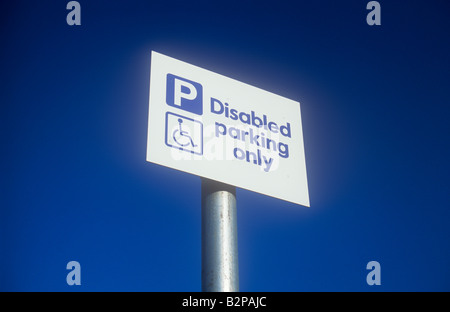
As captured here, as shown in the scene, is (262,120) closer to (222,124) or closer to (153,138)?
(222,124)

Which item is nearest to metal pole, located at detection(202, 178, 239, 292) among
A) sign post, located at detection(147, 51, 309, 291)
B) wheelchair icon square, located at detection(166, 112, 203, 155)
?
sign post, located at detection(147, 51, 309, 291)

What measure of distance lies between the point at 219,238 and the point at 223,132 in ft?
1.80

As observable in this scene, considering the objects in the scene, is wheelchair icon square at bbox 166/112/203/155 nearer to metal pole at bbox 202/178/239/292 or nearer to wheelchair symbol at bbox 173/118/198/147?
wheelchair symbol at bbox 173/118/198/147

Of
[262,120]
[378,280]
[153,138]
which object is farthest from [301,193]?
[378,280]

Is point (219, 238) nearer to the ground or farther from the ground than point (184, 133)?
nearer to the ground

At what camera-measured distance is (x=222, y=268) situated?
2.20m

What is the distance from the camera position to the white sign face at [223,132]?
2.41 meters

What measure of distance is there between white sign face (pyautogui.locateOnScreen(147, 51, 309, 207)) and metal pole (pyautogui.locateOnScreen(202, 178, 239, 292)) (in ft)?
0.25

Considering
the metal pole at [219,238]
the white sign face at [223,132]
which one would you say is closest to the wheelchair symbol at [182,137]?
the white sign face at [223,132]

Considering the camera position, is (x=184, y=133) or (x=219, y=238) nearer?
(x=219, y=238)

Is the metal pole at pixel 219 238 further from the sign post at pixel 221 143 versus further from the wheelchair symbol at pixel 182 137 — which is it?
the wheelchair symbol at pixel 182 137

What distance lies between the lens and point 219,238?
2.29 metres

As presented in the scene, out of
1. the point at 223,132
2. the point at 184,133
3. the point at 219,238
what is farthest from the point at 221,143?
the point at 219,238

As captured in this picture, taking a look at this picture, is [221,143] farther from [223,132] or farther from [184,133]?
[184,133]
